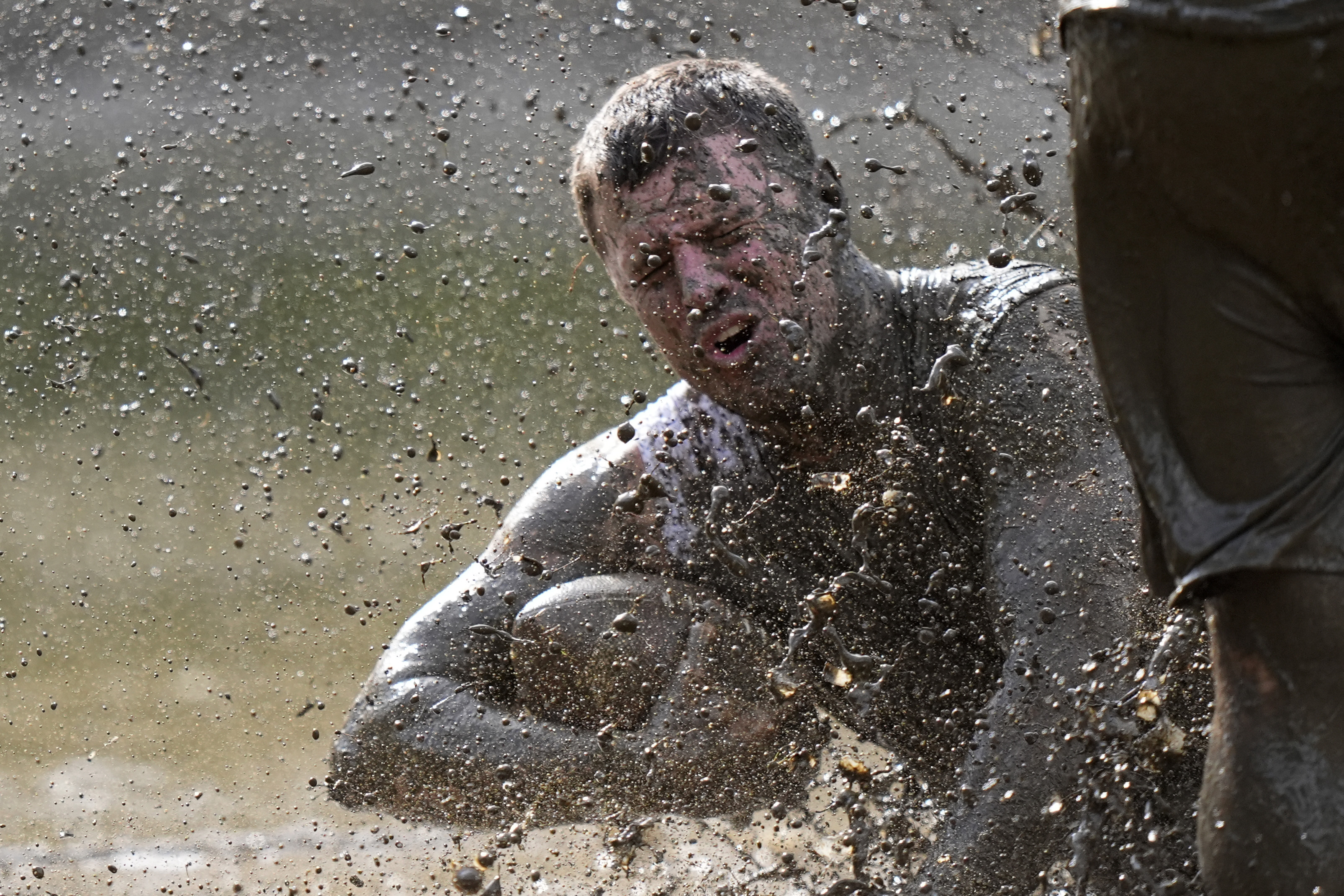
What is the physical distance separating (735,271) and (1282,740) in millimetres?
1175

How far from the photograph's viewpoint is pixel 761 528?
2.08 meters

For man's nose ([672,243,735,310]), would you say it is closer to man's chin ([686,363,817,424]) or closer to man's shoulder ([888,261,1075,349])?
man's chin ([686,363,817,424])

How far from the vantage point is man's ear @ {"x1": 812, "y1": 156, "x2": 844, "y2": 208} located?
1983 millimetres

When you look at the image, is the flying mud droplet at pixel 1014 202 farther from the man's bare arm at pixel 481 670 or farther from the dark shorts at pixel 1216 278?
the dark shorts at pixel 1216 278

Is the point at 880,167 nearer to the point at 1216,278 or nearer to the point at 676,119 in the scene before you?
the point at 676,119

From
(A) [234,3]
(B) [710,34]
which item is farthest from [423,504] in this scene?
(B) [710,34]

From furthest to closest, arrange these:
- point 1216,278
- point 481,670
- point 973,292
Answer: point 481,670 < point 973,292 < point 1216,278

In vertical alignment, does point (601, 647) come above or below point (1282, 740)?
below

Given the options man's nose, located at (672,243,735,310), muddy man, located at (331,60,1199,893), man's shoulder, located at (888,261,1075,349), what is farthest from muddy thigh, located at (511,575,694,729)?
man's shoulder, located at (888,261,1075,349)

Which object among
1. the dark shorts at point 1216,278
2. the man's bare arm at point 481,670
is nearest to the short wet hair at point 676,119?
the man's bare arm at point 481,670

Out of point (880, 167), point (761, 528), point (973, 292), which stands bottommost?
point (761, 528)

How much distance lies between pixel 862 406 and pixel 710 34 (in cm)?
113

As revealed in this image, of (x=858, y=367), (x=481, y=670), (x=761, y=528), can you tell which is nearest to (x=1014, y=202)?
(x=858, y=367)

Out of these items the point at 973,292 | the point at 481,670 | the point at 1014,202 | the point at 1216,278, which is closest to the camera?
the point at 1216,278
